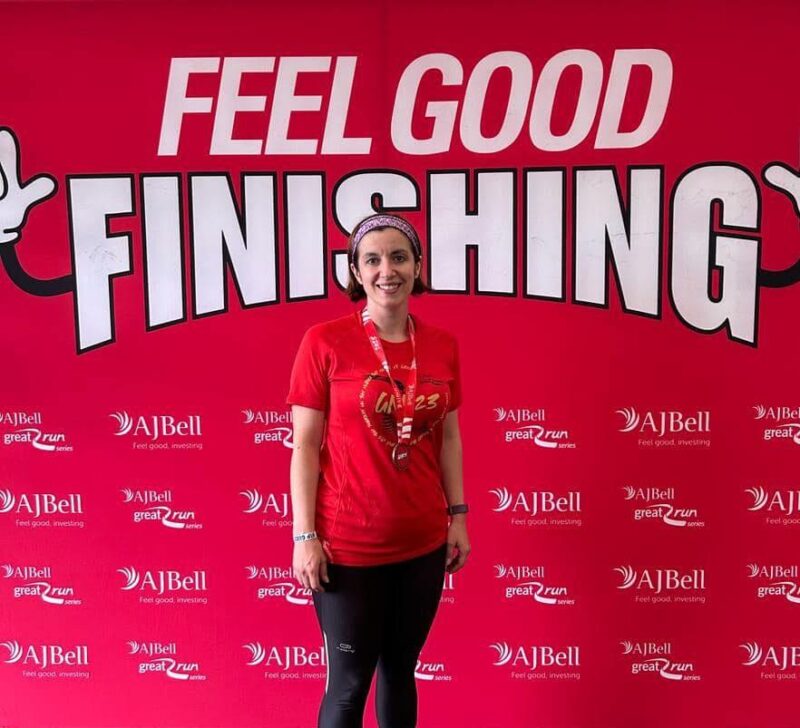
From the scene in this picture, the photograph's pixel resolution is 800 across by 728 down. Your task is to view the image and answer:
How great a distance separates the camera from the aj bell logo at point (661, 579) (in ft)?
7.39

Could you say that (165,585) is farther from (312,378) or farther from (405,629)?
(312,378)

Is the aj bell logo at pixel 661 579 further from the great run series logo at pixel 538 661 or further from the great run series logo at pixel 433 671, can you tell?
the great run series logo at pixel 433 671

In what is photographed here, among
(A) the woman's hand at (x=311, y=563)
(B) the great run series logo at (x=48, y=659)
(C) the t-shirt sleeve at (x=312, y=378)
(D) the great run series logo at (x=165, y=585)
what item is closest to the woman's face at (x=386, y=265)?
(C) the t-shirt sleeve at (x=312, y=378)

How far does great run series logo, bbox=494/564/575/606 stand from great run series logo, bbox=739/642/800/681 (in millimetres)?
578

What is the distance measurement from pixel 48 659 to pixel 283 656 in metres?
0.76

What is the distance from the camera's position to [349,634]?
162 centimetres

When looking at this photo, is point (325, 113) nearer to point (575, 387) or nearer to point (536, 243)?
point (536, 243)

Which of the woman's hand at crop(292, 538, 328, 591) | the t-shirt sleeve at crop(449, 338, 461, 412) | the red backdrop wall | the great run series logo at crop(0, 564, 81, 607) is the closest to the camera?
the woman's hand at crop(292, 538, 328, 591)

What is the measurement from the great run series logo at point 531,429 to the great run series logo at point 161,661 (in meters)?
1.25

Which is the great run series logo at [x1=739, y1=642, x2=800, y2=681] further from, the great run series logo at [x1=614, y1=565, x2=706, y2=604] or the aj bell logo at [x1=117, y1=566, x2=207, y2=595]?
the aj bell logo at [x1=117, y1=566, x2=207, y2=595]

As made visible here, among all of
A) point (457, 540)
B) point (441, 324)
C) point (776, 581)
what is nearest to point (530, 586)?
point (457, 540)

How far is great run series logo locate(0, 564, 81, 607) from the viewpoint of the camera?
2311 mm

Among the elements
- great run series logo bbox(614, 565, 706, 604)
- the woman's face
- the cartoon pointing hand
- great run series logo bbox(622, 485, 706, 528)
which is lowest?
great run series logo bbox(614, 565, 706, 604)

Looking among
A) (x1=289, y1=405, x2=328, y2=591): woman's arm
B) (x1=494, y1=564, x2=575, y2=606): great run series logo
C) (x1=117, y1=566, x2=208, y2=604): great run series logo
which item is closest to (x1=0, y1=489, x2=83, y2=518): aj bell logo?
(x1=117, y1=566, x2=208, y2=604): great run series logo
